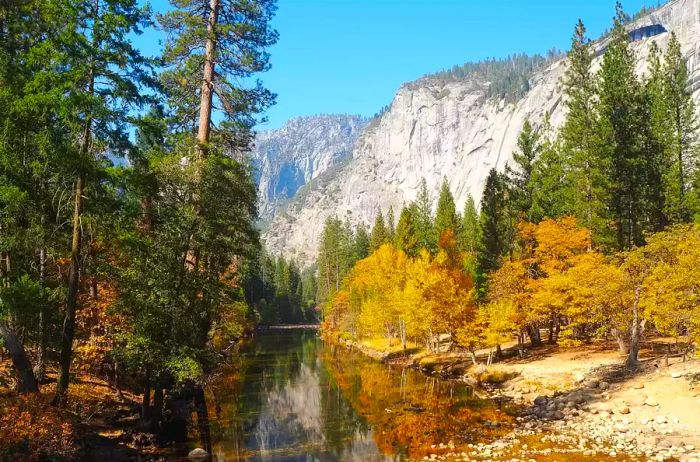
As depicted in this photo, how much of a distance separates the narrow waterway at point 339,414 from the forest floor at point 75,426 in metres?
3.60

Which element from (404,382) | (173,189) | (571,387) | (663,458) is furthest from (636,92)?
(173,189)

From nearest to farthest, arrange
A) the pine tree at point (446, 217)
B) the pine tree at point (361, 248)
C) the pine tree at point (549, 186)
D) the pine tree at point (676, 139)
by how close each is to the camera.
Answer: the pine tree at point (676, 139) → the pine tree at point (549, 186) → the pine tree at point (446, 217) → the pine tree at point (361, 248)

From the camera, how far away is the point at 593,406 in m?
24.3

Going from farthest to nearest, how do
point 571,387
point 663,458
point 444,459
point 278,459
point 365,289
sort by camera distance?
point 365,289, point 571,387, point 278,459, point 444,459, point 663,458

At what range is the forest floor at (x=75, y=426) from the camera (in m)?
12.9

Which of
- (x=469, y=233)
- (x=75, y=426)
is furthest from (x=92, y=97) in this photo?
(x=469, y=233)

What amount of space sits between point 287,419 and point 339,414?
2.92 metres

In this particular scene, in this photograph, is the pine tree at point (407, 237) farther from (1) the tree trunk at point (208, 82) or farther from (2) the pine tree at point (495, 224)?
(1) the tree trunk at point (208, 82)

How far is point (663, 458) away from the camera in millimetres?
17000

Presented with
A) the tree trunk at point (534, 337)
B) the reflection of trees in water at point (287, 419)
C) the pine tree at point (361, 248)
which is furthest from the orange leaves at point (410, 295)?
the pine tree at point (361, 248)

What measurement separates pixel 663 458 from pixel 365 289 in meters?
46.5

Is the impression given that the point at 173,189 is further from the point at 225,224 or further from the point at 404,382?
the point at 404,382

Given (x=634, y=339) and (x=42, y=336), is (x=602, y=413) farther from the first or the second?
(x=42, y=336)

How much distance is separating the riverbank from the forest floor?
11226mm
